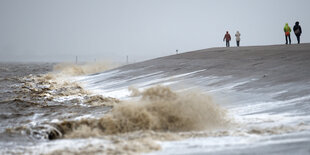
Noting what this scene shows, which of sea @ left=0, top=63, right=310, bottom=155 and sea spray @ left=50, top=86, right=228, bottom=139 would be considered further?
sea spray @ left=50, top=86, right=228, bottom=139

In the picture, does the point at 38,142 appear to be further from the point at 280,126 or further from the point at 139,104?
the point at 280,126

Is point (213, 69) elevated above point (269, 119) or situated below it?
above

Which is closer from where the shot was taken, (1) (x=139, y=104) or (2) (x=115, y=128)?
(2) (x=115, y=128)

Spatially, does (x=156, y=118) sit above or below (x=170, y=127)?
above

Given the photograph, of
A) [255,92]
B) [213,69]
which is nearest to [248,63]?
[213,69]

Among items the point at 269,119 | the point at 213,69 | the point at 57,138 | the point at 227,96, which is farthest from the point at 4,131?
the point at 213,69

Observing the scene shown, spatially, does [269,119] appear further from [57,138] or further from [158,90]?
[57,138]

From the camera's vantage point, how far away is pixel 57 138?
7.30 meters

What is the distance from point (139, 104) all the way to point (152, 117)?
0.72m

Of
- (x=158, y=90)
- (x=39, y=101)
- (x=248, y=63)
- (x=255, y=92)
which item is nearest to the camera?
(x=158, y=90)

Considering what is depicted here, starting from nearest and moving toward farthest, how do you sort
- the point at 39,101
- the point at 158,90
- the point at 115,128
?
the point at 115,128, the point at 158,90, the point at 39,101

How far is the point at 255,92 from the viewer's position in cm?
1143

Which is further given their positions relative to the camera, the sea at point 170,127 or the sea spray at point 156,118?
the sea spray at point 156,118

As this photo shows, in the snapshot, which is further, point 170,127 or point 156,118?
point 156,118
